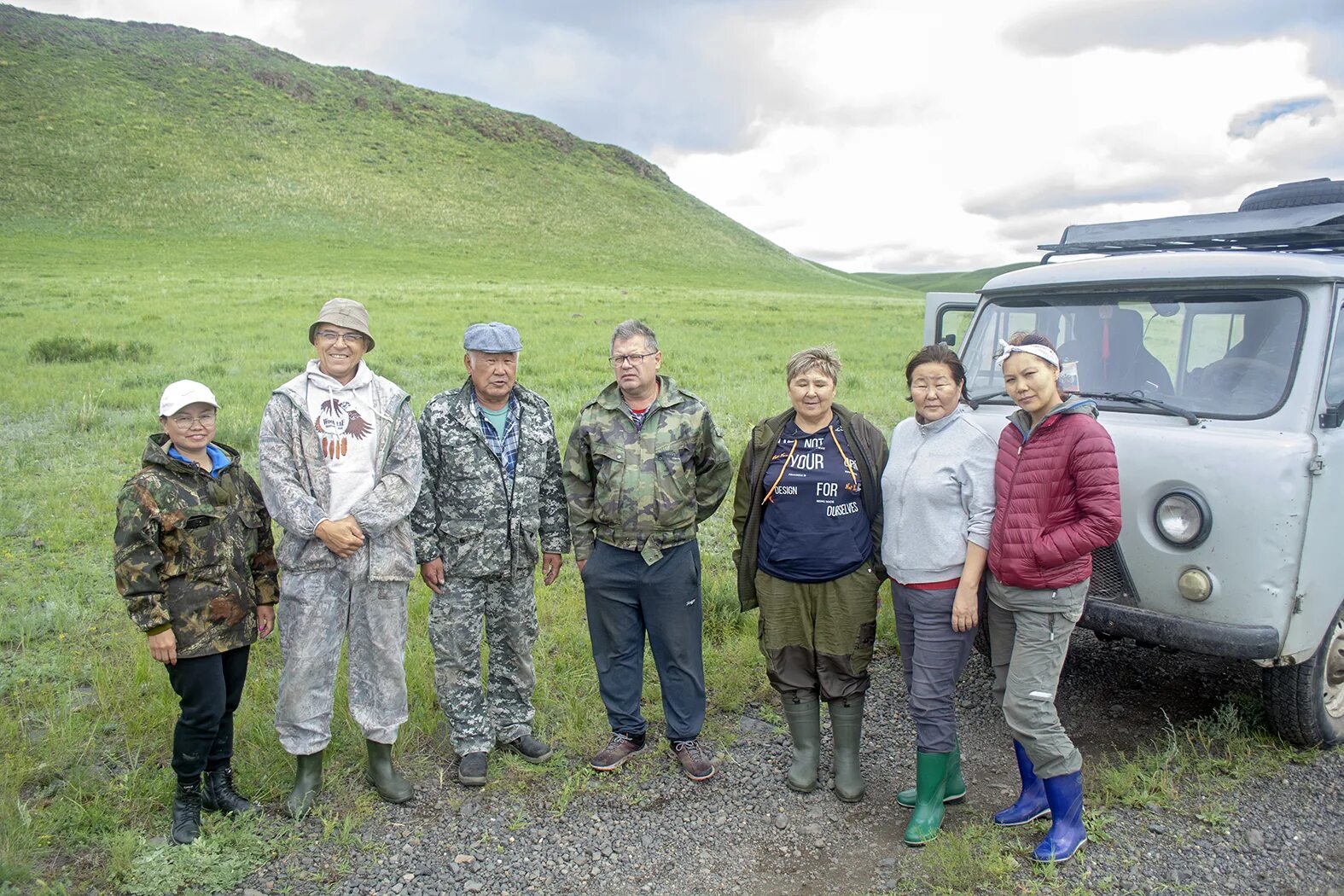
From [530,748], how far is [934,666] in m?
2.00

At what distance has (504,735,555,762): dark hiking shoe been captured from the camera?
14.3 ft

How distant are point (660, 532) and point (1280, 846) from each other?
9.39ft

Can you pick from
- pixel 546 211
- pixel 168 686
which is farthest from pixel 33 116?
pixel 168 686

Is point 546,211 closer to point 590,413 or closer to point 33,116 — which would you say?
point 33,116

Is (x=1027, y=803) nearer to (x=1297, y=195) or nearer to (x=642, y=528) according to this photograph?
(x=642, y=528)

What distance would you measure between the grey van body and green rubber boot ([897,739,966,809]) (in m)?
0.95

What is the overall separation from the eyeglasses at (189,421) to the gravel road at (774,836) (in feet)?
5.84

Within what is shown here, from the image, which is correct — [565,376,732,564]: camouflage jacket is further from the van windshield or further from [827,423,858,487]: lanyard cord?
the van windshield

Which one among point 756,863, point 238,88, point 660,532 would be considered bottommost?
point 756,863

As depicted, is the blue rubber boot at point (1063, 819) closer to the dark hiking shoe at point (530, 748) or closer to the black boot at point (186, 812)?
the dark hiking shoe at point (530, 748)

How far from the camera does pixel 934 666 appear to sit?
12.4 ft

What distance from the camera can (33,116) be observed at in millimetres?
58344

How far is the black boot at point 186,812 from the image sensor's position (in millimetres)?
3568

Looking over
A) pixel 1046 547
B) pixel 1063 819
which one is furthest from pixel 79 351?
pixel 1063 819
